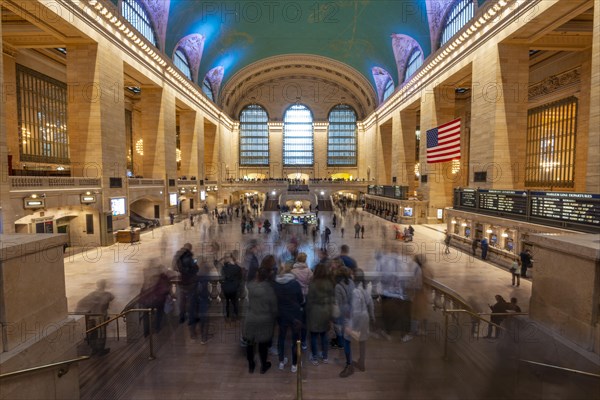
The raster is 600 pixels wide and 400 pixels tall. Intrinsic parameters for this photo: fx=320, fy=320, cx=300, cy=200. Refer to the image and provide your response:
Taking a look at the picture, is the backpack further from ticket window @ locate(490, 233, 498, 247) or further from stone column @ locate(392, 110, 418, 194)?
stone column @ locate(392, 110, 418, 194)

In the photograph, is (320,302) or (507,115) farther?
(507,115)

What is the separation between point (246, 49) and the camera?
34.5 m

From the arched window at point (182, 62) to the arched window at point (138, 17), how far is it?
447 cm

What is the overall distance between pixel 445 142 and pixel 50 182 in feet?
62.5

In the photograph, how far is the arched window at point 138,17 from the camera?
60.4ft

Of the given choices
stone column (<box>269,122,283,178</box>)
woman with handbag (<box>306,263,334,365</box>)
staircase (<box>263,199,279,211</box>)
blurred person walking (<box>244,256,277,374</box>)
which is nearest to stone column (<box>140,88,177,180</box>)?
staircase (<box>263,199,279,211</box>)

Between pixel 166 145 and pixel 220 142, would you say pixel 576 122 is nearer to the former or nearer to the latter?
pixel 166 145

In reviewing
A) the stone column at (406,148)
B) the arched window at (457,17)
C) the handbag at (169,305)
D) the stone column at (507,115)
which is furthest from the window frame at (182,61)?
the handbag at (169,305)

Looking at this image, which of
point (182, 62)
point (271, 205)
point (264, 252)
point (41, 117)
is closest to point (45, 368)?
point (264, 252)

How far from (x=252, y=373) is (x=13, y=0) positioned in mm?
15521

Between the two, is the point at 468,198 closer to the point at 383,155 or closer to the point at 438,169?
the point at 438,169

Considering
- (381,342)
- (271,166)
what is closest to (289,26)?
(271,166)

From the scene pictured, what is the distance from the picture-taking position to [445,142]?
722 inches

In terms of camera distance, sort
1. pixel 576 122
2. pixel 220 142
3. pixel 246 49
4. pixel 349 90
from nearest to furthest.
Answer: pixel 576 122, pixel 246 49, pixel 220 142, pixel 349 90
